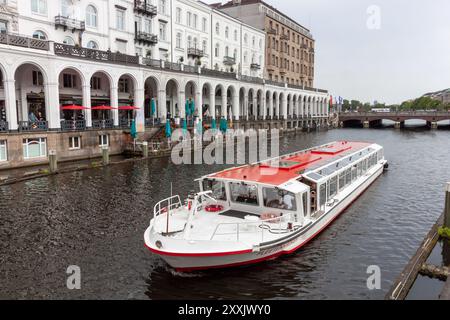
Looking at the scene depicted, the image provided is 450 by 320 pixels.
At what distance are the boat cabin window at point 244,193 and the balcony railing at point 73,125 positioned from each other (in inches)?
980

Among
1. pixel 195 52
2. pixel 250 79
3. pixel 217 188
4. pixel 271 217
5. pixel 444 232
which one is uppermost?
pixel 195 52

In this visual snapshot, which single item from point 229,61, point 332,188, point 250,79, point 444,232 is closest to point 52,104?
point 332,188

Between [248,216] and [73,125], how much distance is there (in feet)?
89.6

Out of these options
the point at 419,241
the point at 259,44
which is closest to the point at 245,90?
the point at 259,44

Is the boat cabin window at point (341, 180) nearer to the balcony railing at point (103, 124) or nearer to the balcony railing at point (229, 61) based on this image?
the balcony railing at point (103, 124)

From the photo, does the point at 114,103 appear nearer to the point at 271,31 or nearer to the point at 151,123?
the point at 151,123

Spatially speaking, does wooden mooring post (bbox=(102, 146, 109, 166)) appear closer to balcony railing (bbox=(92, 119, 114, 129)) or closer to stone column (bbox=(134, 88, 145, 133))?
balcony railing (bbox=(92, 119, 114, 129))

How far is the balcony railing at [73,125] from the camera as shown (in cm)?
3505

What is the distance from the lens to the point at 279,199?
1493 centimetres

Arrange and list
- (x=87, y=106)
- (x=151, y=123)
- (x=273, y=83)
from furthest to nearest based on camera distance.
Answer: (x=273, y=83), (x=151, y=123), (x=87, y=106)

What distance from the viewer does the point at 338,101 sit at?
123 metres

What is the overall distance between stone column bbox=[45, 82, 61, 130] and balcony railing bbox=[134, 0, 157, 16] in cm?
1863

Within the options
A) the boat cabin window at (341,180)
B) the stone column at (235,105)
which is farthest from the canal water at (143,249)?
the stone column at (235,105)
